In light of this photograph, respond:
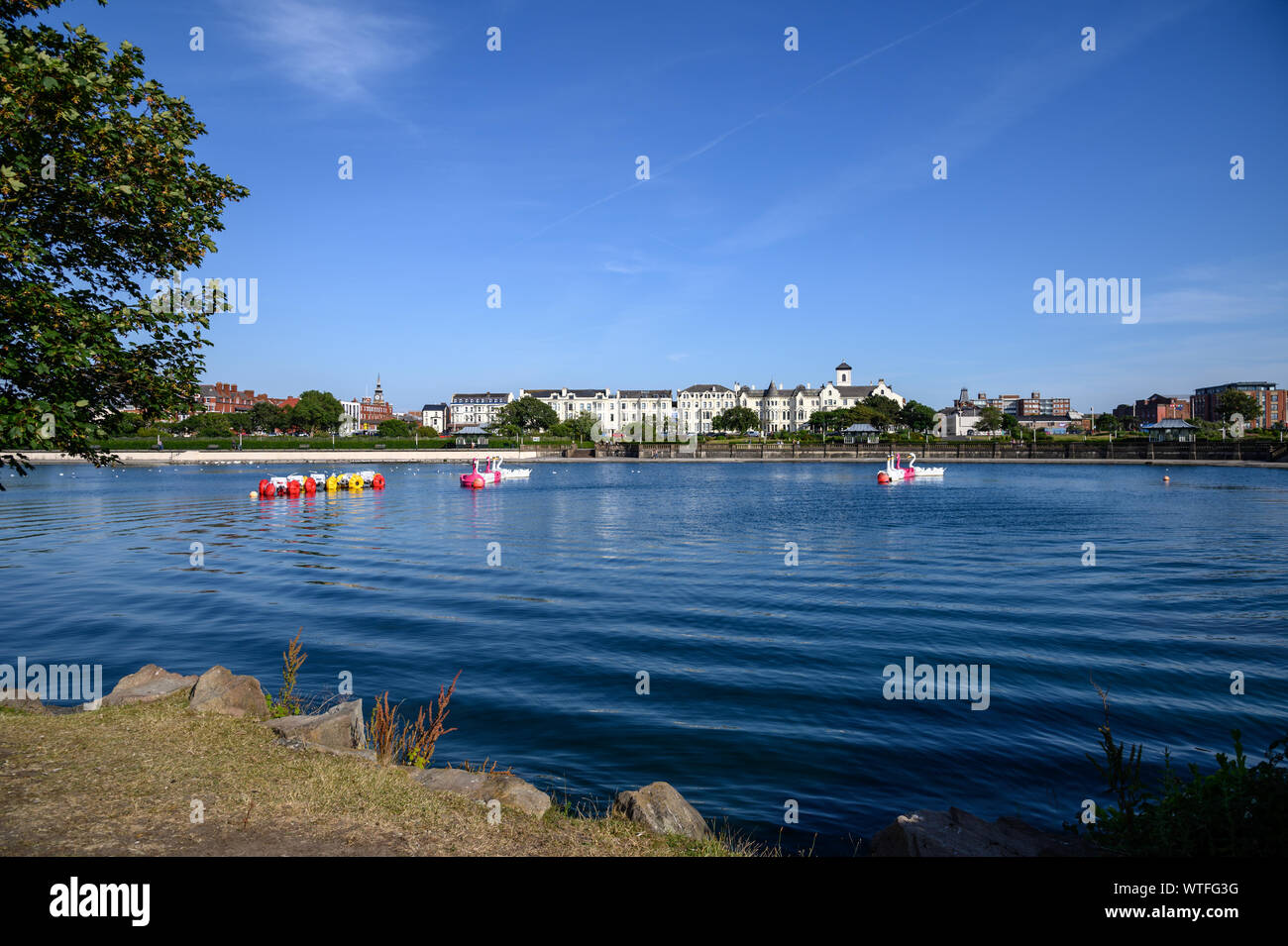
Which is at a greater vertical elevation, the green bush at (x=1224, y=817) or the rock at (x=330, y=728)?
the green bush at (x=1224, y=817)

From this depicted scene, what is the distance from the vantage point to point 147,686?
38.6ft

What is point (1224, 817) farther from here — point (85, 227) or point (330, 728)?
point (85, 227)

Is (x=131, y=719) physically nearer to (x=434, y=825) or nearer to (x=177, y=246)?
(x=434, y=825)

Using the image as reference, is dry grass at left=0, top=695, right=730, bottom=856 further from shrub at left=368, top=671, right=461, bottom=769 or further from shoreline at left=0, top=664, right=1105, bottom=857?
shrub at left=368, top=671, right=461, bottom=769

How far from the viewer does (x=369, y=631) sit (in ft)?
67.5

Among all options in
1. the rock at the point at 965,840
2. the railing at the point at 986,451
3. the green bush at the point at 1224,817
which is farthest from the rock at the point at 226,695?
the railing at the point at 986,451

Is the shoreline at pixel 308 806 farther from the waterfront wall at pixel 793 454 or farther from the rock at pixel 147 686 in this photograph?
the waterfront wall at pixel 793 454

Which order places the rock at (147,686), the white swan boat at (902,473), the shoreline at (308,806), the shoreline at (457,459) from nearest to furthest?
the shoreline at (308,806)
the rock at (147,686)
the white swan boat at (902,473)
the shoreline at (457,459)

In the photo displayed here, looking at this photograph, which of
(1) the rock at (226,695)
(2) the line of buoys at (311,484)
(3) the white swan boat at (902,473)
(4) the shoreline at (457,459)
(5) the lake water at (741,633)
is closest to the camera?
(1) the rock at (226,695)

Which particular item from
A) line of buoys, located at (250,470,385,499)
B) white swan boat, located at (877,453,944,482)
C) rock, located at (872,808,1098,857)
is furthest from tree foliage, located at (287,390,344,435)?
rock, located at (872,808,1098,857)

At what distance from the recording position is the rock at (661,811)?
7.96 m

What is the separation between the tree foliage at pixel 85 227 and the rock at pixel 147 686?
3.72 meters
